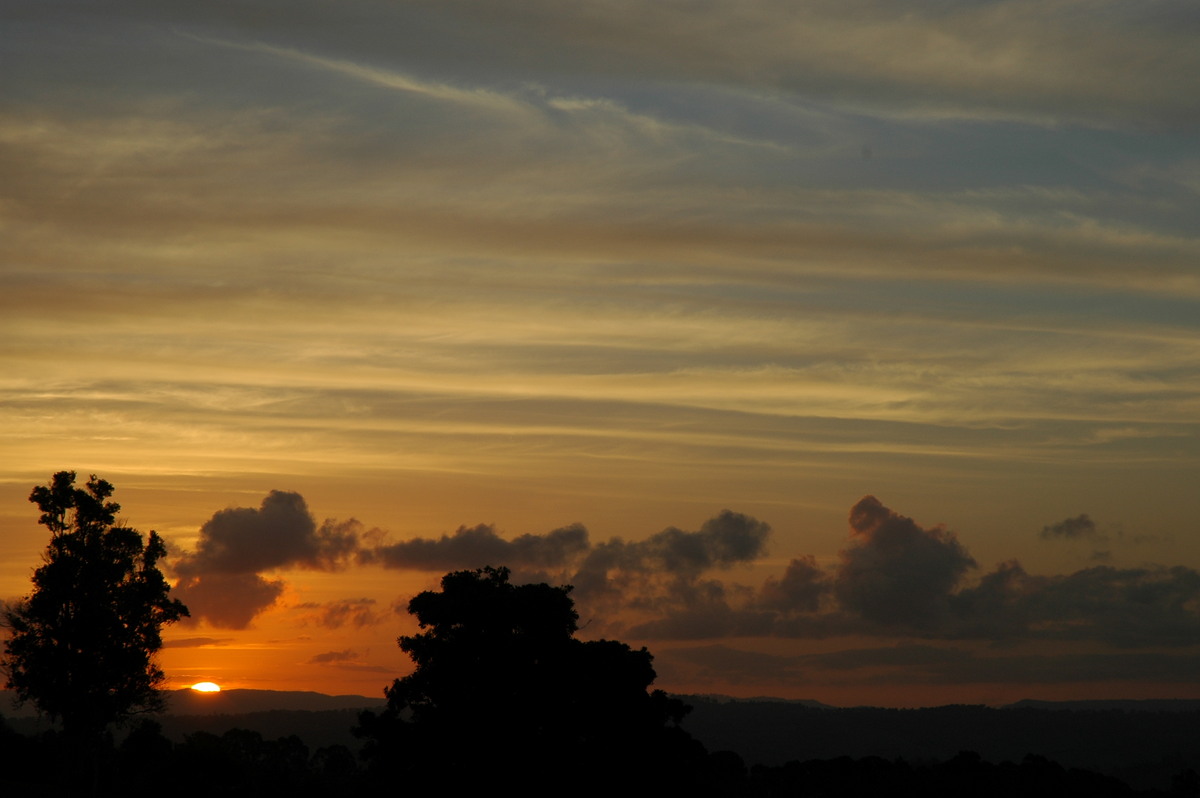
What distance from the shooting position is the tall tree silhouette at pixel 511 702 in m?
65.7

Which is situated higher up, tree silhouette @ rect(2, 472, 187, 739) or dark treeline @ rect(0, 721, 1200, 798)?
tree silhouette @ rect(2, 472, 187, 739)

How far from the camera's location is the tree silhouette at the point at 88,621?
6531cm

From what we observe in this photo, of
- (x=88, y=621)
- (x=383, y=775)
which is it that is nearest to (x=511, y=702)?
(x=383, y=775)

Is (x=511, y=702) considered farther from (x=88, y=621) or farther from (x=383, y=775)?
(x=88, y=621)

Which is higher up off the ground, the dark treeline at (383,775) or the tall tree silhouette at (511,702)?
the tall tree silhouette at (511,702)

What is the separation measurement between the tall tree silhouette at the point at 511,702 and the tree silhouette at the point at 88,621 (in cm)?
1197

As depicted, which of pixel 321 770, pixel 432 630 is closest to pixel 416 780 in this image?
pixel 432 630

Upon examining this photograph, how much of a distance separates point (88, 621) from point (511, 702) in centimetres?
2107

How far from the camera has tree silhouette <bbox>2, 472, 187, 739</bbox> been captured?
2571 inches

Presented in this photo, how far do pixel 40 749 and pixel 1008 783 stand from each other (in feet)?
334

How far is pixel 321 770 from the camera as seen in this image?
13562 centimetres

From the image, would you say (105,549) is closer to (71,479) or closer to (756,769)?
(71,479)

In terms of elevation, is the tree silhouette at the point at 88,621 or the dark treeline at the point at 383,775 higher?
the tree silhouette at the point at 88,621

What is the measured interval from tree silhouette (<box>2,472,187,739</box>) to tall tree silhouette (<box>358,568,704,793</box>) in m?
12.0
